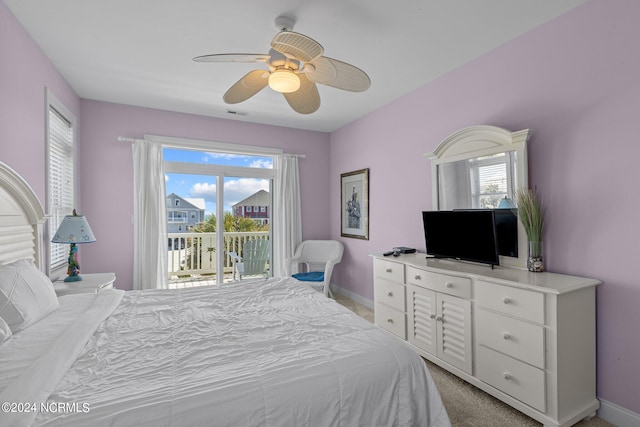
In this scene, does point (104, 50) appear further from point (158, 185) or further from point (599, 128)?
point (599, 128)

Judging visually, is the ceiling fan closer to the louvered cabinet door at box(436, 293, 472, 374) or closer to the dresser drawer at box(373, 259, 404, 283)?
the dresser drawer at box(373, 259, 404, 283)

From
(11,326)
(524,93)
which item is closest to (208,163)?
(11,326)

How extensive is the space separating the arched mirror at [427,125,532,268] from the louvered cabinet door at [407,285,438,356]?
68cm

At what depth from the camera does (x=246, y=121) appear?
176 inches

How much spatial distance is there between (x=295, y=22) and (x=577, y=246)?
8.24ft

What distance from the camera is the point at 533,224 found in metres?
2.19

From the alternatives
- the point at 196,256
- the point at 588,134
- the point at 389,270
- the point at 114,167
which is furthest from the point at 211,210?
the point at 588,134

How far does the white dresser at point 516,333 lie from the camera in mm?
1815

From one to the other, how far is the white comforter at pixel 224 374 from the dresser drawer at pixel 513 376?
93 cm

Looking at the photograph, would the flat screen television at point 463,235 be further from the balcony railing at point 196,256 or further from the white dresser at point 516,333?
the balcony railing at point 196,256

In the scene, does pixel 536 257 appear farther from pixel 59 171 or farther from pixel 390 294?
pixel 59 171

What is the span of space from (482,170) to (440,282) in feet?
3.39

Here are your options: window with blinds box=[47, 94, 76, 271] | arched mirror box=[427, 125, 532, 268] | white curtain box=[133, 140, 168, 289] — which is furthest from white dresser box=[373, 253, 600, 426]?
window with blinds box=[47, 94, 76, 271]

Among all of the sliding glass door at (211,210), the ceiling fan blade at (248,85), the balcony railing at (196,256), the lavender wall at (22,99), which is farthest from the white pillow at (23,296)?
the balcony railing at (196,256)
